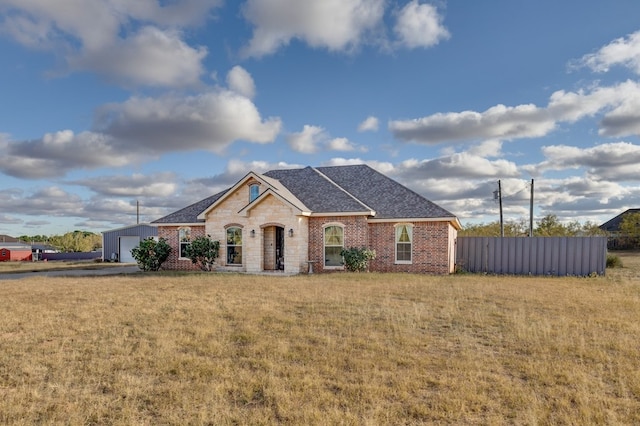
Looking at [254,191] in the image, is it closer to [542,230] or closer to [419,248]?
[419,248]

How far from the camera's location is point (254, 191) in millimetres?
23141

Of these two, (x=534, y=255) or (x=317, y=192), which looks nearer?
(x=534, y=255)

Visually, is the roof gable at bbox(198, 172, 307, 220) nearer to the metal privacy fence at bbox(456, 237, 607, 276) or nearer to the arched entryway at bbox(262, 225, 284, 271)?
the arched entryway at bbox(262, 225, 284, 271)

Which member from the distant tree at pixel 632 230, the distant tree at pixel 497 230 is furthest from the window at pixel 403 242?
the distant tree at pixel 632 230

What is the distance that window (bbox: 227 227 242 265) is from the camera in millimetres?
23516

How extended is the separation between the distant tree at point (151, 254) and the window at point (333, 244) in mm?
9620

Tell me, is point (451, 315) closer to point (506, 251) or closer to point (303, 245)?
point (303, 245)

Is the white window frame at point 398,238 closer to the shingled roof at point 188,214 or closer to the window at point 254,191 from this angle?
the window at point 254,191

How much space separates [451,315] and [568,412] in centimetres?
539

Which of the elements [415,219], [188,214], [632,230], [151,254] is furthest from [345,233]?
[632,230]

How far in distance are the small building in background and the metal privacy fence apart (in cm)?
2901

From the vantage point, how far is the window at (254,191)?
23078 millimetres

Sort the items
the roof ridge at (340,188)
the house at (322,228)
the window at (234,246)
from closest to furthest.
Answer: the house at (322,228)
the roof ridge at (340,188)
the window at (234,246)

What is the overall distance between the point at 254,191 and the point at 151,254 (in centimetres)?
733
